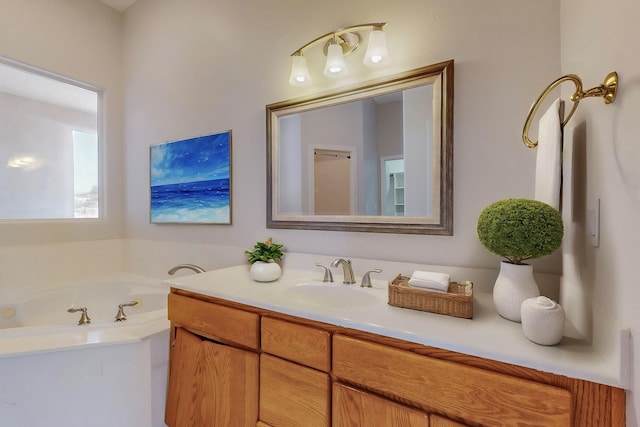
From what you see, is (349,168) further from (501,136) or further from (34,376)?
(34,376)

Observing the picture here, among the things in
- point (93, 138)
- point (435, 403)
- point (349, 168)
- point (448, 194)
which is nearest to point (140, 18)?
point (93, 138)

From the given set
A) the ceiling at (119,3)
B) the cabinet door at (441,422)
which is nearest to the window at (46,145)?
the ceiling at (119,3)

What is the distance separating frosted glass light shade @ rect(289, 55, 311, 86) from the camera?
1614mm

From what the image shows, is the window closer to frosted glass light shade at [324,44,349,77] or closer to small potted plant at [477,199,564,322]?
frosted glass light shade at [324,44,349,77]

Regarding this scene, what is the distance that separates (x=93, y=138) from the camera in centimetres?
255

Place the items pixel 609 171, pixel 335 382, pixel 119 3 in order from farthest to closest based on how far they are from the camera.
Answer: pixel 119 3 → pixel 335 382 → pixel 609 171

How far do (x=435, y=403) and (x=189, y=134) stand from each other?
7.38 feet

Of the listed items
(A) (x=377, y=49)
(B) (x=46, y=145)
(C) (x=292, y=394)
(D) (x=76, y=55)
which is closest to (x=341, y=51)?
(A) (x=377, y=49)

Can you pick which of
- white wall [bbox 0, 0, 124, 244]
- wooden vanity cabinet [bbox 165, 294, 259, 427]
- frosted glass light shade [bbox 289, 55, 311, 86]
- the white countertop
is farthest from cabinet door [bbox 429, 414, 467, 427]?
white wall [bbox 0, 0, 124, 244]

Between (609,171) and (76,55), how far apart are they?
3.36 metres

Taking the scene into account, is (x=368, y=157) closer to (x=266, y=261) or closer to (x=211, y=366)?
(x=266, y=261)

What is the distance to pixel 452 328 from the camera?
33.7 inches

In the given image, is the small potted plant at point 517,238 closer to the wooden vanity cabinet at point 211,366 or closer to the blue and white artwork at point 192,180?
the wooden vanity cabinet at point 211,366

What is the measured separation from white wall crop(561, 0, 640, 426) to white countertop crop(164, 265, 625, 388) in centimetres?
8
